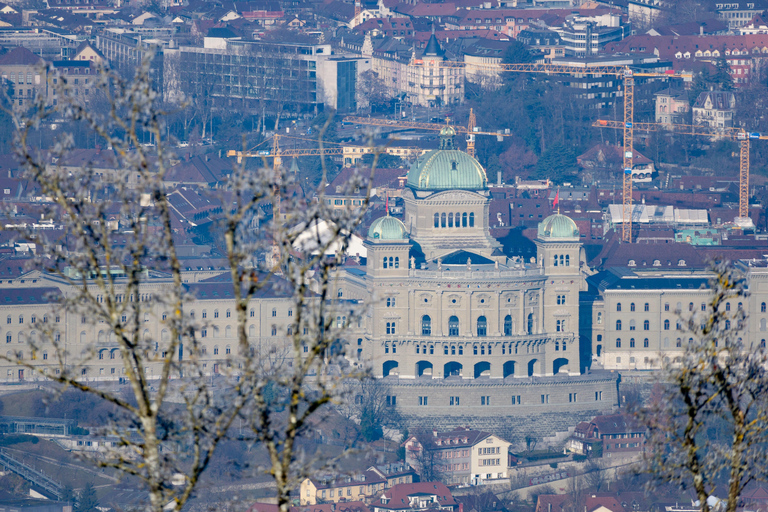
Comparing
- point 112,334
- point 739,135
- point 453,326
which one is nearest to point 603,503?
point 453,326

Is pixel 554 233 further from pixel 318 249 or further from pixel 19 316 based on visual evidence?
pixel 318 249

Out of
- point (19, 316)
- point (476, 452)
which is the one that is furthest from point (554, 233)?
point (19, 316)

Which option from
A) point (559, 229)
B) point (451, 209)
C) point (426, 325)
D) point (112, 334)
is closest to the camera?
point (426, 325)

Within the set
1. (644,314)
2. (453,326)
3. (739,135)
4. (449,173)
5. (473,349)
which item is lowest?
(473,349)

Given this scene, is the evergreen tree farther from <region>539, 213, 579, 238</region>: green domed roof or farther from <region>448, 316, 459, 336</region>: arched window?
<region>539, 213, 579, 238</region>: green domed roof

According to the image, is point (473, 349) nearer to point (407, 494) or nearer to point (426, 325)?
point (426, 325)
